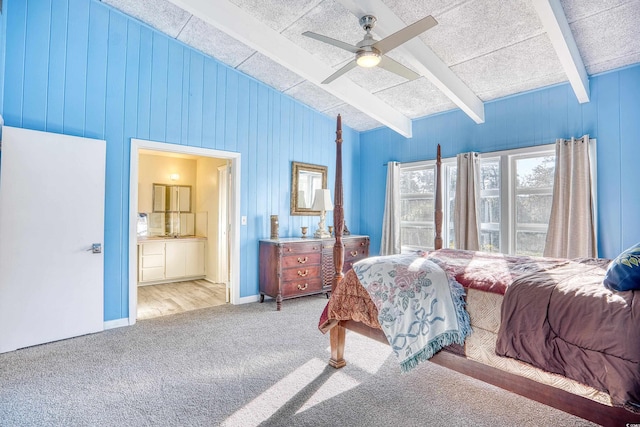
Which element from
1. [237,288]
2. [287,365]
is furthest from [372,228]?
[287,365]

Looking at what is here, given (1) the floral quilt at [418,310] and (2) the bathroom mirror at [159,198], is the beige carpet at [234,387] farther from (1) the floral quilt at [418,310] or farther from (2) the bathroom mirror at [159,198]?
(2) the bathroom mirror at [159,198]

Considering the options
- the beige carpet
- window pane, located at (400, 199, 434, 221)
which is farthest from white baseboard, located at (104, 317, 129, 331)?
window pane, located at (400, 199, 434, 221)

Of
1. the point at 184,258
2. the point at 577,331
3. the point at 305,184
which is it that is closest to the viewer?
the point at 577,331

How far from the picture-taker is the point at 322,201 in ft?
16.9

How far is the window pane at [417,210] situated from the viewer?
17.5 feet

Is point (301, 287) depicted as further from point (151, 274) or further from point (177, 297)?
point (151, 274)

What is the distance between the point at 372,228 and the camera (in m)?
6.02

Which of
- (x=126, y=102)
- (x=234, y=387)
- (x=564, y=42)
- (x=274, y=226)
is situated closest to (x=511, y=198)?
(x=564, y=42)

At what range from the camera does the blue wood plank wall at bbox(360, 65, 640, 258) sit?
3.45 meters

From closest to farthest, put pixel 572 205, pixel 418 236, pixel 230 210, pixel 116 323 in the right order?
pixel 116 323
pixel 572 205
pixel 230 210
pixel 418 236

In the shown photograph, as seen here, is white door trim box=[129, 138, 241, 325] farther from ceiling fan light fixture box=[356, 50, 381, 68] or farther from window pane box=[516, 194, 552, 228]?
window pane box=[516, 194, 552, 228]

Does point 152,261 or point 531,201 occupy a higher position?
point 531,201

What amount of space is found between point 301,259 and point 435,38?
309cm

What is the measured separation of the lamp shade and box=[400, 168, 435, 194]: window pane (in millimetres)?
1394
